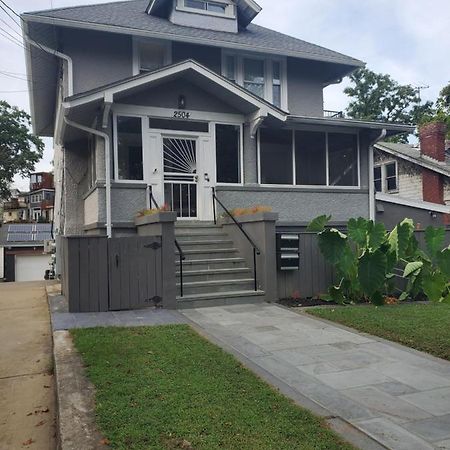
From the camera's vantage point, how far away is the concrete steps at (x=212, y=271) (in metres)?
8.93

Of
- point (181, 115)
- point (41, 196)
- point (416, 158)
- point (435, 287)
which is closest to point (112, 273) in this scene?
point (435, 287)

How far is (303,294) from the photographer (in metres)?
9.65

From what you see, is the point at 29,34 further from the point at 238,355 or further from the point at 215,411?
the point at 215,411

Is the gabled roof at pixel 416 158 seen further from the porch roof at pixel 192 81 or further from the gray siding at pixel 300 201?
the porch roof at pixel 192 81

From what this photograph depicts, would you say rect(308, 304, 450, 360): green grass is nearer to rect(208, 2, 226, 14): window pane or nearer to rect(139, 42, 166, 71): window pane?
rect(139, 42, 166, 71): window pane

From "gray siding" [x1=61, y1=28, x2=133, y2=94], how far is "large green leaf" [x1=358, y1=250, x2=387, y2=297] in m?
8.33

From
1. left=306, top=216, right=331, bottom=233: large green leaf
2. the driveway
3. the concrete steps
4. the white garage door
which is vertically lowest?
the white garage door

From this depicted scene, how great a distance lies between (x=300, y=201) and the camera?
13.0 meters

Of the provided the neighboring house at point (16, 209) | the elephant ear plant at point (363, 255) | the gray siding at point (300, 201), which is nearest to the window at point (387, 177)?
the gray siding at point (300, 201)

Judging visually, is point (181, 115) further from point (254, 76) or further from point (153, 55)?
point (254, 76)

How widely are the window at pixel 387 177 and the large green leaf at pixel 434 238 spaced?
16.7m

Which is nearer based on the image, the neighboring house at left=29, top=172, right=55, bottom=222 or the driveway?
the driveway

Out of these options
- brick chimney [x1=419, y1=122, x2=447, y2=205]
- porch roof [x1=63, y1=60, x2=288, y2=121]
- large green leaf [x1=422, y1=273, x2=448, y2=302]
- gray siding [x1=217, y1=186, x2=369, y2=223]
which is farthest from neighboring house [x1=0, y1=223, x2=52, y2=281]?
large green leaf [x1=422, y1=273, x2=448, y2=302]

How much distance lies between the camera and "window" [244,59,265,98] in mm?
14539
